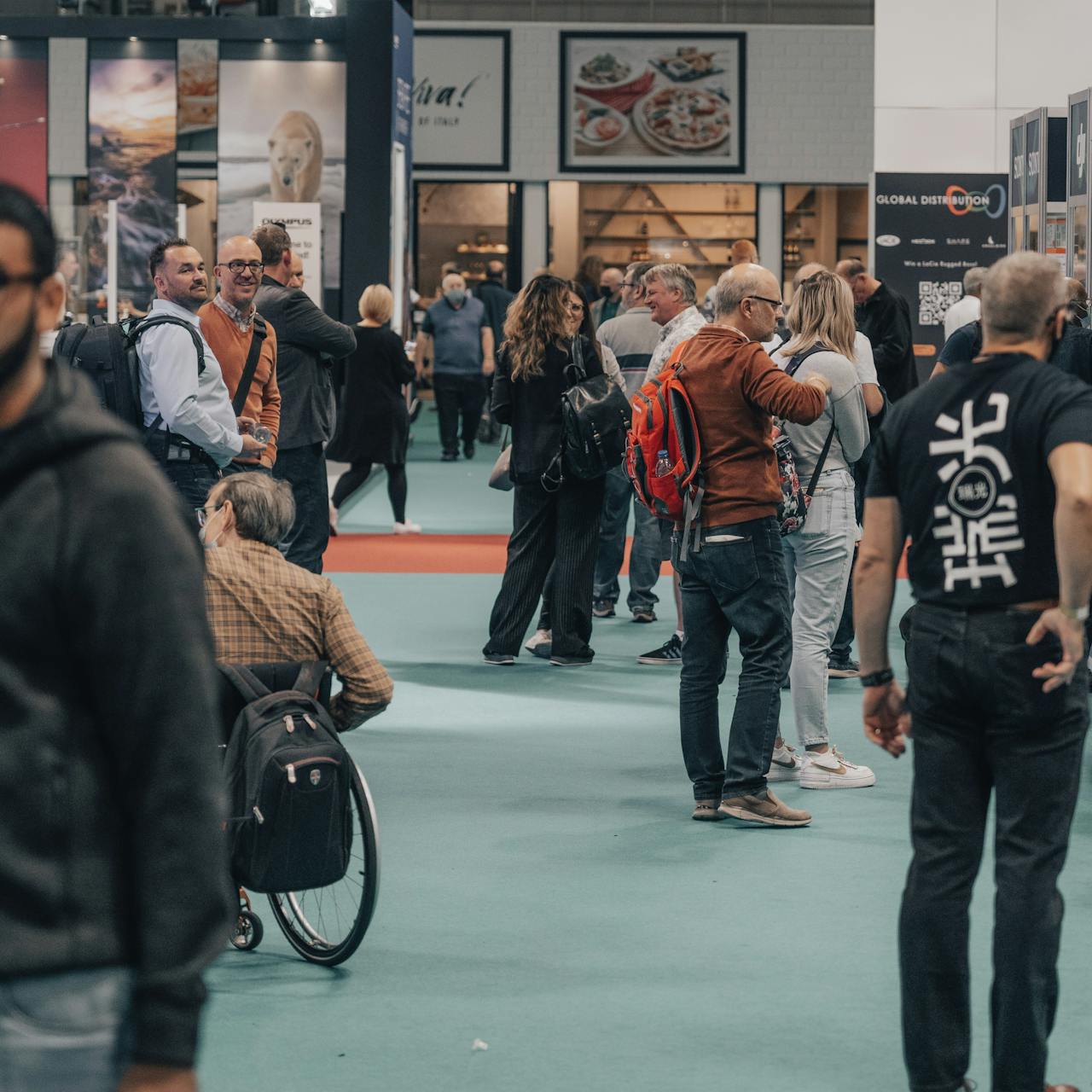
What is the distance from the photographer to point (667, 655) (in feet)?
26.1

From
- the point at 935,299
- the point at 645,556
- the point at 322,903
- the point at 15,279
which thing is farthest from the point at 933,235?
the point at 15,279

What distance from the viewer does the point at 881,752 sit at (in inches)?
248

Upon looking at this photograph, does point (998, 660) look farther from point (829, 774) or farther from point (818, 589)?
point (829, 774)

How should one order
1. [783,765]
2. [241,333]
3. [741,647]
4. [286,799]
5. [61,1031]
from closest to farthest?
[61,1031]
[286,799]
[741,647]
[783,765]
[241,333]

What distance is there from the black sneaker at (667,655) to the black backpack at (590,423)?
2.92 ft

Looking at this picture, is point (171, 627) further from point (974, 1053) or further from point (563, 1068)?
point (974, 1053)

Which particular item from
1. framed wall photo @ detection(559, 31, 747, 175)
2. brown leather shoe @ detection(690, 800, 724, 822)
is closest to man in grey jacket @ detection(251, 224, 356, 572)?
brown leather shoe @ detection(690, 800, 724, 822)

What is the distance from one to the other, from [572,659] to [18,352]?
636 cm

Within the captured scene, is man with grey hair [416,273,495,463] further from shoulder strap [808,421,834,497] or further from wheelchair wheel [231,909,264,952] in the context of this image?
wheelchair wheel [231,909,264,952]

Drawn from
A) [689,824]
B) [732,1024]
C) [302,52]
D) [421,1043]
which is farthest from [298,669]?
[302,52]

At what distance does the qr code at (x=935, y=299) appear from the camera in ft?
45.6

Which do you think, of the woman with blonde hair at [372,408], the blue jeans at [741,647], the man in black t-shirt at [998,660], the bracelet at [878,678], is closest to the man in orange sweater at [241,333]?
the blue jeans at [741,647]

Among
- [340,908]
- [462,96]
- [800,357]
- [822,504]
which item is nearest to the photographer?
[340,908]

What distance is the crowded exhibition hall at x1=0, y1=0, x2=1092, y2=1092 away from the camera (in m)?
1.58
